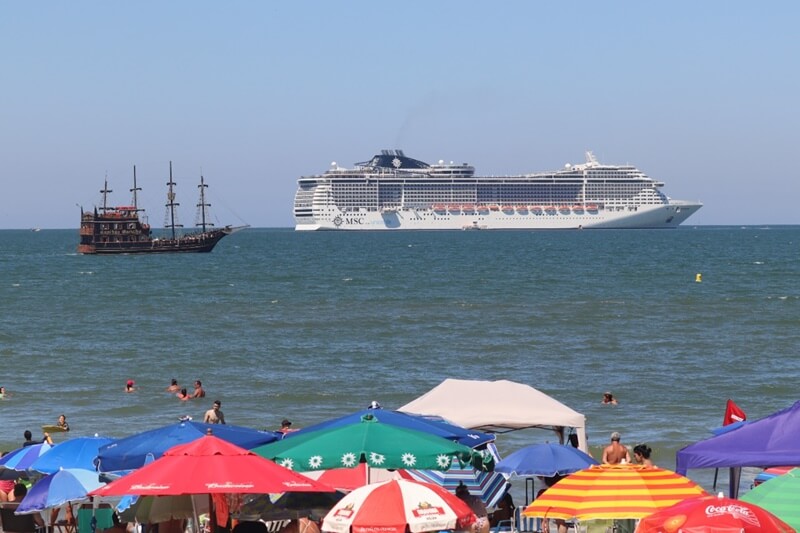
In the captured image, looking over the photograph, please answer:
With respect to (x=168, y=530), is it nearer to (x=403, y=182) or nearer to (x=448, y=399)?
(x=448, y=399)

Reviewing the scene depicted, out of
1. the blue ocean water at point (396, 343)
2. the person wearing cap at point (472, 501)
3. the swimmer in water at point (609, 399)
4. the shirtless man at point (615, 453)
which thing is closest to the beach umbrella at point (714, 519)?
the person wearing cap at point (472, 501)

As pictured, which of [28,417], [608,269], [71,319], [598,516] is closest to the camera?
[598,516]

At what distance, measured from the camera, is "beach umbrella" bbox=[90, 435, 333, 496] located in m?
7.88

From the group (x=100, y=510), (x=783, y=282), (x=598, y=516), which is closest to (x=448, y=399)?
(x=100, y=510)

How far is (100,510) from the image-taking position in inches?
415

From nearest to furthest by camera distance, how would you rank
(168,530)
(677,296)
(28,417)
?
(168,530) < (28,417) < (677,296)

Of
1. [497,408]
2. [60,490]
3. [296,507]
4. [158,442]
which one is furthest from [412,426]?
[60,490]

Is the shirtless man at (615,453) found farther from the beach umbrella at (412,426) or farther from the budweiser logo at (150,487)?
the budweiser logo at (150,487)

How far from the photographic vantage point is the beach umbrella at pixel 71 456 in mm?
10969

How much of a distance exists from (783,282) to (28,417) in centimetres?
4297

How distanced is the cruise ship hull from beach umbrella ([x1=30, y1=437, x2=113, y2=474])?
14547 centimetres

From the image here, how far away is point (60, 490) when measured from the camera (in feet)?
33.8

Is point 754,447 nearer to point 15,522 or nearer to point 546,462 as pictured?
point 546,462

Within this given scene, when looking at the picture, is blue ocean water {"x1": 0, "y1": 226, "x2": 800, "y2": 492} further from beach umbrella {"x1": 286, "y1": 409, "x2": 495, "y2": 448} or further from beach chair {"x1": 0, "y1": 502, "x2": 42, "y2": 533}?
beach chair {"x1": 0, "y1": 502, "x2": 42, "y2": 533}
